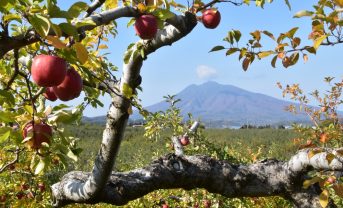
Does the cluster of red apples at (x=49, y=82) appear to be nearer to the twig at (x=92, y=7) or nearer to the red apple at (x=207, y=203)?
the twig at (x=92, y=7)

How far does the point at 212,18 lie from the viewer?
116 inches

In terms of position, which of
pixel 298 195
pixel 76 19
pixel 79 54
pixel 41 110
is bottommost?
pixel 298 195

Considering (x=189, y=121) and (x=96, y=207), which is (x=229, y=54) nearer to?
(x=189, y=121)

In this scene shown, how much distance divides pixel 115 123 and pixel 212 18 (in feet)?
3.34

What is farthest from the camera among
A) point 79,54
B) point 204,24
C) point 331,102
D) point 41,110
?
point 331,102

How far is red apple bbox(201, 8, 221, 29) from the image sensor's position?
9.67 feet

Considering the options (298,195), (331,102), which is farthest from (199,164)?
(331,102)

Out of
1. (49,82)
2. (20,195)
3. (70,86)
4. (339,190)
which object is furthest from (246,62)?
(20,195)

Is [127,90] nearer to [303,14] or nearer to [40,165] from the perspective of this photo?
[40,165]

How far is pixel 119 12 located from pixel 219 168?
1940 mm

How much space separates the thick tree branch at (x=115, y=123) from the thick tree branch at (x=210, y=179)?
3.3 inches

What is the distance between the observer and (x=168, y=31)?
2.40 meters

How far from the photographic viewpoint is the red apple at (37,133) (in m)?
1.78

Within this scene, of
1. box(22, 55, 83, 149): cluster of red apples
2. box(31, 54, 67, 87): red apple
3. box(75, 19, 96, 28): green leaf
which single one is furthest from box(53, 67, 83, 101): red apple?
box(75, 19, 96, 28): green leaf
